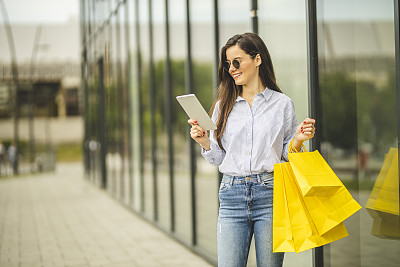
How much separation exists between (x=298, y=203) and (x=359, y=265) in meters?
1.26

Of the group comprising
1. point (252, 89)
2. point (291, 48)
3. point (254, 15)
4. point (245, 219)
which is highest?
point (254, 15)

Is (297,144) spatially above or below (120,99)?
below

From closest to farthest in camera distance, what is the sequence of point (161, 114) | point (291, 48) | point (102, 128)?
point (291, 48) < point (161, 114) < point (102, 128)

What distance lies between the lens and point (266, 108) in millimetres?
2855

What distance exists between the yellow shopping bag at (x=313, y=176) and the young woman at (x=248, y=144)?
0.36 ft

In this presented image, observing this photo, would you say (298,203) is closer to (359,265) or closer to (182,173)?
(359,265)

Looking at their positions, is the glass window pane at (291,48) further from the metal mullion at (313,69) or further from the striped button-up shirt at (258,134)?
the striped button-up shirt at (258,134)

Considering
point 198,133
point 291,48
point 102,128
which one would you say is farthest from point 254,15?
point 102,128

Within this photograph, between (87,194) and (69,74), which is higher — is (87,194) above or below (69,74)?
below

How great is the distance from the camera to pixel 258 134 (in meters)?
2.82

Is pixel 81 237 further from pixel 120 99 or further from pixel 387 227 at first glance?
pixel 387 227

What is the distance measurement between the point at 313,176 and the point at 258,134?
0.39 meters

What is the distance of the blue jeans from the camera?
9.11 feet

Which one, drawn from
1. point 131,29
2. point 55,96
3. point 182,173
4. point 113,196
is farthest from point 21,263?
point 55,96
